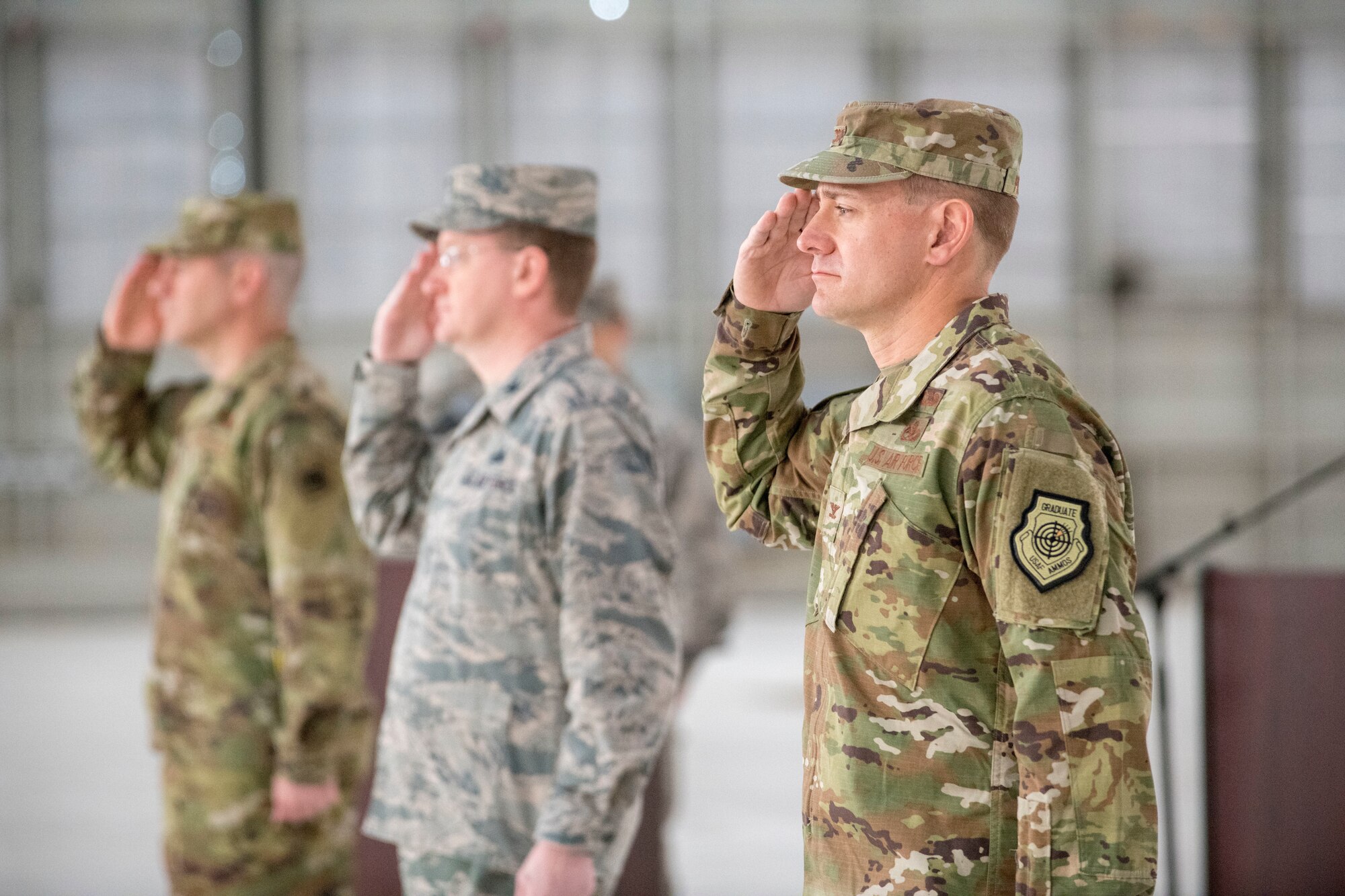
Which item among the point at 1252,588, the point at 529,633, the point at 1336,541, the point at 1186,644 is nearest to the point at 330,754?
the point at 529,633

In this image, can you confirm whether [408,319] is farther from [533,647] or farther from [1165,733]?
[1165,733]

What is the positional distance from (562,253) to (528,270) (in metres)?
0.06

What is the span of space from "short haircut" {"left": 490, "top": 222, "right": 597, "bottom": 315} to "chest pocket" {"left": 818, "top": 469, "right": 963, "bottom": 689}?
32.4 inches

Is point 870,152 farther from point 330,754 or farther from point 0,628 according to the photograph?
point 0,628

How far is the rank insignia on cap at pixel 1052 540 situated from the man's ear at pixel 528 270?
1003mm

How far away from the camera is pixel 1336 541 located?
422 inches

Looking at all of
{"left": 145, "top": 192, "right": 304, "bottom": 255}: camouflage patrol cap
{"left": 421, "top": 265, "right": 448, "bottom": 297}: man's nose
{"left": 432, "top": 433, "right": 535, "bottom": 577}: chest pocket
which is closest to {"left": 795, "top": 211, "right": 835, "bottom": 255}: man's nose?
{"left": 432, "top": 433, "right": 535, "bottom": 577}: chest pocket

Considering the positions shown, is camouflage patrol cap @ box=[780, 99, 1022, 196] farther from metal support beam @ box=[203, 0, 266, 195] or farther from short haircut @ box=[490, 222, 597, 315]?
metal support beam @ box=[203, 0, 266, 195]

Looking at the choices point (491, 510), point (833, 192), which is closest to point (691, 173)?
point (491, 510)

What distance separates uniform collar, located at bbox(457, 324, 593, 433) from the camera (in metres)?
1.96

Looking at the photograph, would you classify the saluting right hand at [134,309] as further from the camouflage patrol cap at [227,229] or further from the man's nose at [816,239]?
the man's nose at [816,239]

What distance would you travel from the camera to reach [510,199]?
6.59ft

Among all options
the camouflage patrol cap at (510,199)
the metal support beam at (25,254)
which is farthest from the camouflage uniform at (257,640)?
the metal support beam at (25,254)

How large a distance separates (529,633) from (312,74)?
1002cm
